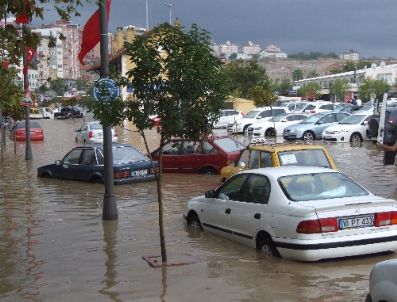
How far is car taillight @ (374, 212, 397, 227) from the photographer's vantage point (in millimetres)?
9102

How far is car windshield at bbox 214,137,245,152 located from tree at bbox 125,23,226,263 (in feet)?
39.0

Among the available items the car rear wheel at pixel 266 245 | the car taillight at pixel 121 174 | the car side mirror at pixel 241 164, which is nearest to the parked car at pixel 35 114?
the car taillight at pixel 121 174

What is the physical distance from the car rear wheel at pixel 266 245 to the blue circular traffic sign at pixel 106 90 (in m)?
2.98

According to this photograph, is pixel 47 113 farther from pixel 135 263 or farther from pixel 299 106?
pixel 135 263

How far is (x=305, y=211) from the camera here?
8.87 m

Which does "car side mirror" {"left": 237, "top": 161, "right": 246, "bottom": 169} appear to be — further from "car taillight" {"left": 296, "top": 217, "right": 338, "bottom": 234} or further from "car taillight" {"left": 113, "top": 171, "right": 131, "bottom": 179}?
"car taillight" {"left": 296, "top": 217, "right": 338, "bottom": 234}

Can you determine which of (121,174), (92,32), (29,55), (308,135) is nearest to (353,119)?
(308,135)

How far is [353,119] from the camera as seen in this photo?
36.9 m

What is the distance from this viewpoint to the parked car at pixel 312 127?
39.0 meters

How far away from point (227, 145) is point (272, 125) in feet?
70.1

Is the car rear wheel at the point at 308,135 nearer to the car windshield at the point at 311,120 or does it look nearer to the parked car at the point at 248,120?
the car windshield at the point at 311,120

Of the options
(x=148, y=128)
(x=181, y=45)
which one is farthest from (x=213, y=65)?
(x=148, y=128)

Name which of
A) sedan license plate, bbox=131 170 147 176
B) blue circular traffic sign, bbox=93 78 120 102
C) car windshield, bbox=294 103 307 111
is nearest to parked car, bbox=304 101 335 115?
car windshield, bbox=294 103 307 111

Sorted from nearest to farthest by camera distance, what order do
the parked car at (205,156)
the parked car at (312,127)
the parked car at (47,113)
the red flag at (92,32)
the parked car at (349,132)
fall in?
the red flag at (92,32) < the parked car at (205,156) < the parked car at (349,132) < the parked car at (312,127) < the parked car at (47,113)
